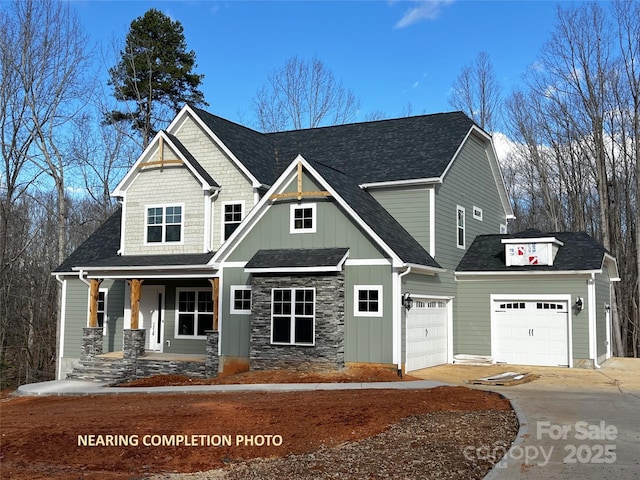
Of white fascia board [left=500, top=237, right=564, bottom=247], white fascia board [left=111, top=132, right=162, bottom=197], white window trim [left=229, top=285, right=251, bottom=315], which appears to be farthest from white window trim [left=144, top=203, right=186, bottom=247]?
white fascia board [left=500, top=237, right=564, bottom=247]

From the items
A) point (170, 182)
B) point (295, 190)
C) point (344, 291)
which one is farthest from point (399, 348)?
point (170, 182)

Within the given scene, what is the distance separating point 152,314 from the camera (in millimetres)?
22922

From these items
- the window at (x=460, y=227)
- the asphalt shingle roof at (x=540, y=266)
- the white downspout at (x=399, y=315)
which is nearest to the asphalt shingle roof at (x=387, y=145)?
the window at (x=460, y=227)

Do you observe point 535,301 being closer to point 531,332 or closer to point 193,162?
point 531,332

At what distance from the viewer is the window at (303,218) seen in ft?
61.3

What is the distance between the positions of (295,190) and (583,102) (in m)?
20.6

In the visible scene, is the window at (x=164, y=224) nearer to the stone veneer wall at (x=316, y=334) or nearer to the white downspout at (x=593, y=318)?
the stone veneer wall at (x=316, y=334)

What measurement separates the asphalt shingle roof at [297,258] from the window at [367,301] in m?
1.15

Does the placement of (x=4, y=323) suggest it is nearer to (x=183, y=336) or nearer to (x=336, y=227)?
(x=183, y=336)

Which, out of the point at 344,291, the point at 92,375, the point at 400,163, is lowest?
the point at 92,375

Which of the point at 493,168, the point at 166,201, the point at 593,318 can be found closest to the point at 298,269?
the point at 166,201

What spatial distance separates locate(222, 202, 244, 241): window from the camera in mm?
21609

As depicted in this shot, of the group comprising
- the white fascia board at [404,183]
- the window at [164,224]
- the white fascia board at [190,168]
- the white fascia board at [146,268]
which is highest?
the white fascia board at [190,168]

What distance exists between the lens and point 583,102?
3278 centimetres
